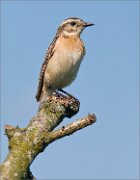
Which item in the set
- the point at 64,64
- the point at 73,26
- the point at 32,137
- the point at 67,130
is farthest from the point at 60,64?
the point at 32,137

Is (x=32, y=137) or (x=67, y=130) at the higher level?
(x=67, y=130)

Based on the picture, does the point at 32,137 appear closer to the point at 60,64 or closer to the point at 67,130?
the point at 67,130

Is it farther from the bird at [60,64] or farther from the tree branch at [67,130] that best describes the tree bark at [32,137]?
the bird at [60,64]

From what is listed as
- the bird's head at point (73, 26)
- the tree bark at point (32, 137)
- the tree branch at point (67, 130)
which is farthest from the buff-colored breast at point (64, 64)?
the tree branch at point (67, 130)

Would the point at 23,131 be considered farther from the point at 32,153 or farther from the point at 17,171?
the point at 17,171

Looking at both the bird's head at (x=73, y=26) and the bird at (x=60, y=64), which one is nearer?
the bird at (x=60, y=64)

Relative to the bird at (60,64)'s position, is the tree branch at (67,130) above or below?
below

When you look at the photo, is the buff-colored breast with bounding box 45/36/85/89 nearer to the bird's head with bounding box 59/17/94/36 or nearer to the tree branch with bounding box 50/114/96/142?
the bird's head with bounding box 59/17/94/36
